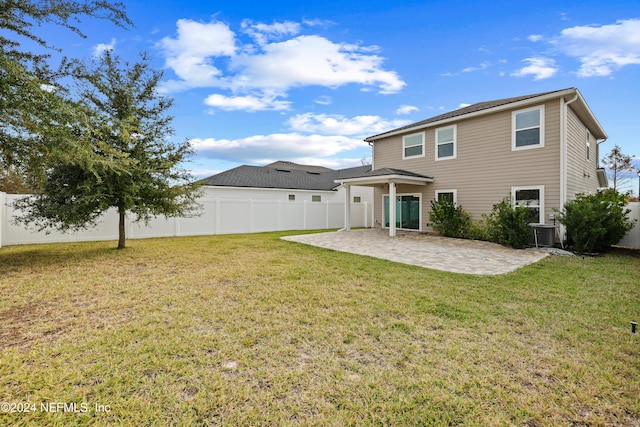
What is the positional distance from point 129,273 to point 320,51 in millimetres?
9537

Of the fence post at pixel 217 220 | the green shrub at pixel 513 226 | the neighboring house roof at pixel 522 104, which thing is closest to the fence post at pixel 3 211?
the fence post at pixel 217 220

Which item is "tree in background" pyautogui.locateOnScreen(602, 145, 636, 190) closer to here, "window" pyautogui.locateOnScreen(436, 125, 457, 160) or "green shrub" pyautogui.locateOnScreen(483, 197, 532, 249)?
"window" pyautogui.locateOnScreen(436, 125, 457, 160)

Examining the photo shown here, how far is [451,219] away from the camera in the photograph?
11.9 metres

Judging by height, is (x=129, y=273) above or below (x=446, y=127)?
below

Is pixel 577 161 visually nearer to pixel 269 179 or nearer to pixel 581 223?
pixel 581 223

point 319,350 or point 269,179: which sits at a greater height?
point 269,179

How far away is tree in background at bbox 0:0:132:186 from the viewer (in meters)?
4.96

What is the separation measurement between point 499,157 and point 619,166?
18.9 meters

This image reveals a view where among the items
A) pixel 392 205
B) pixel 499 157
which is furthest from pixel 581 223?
pixel 392 205

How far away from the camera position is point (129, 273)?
6.12 meters

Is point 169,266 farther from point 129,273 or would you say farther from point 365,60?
point 365,60

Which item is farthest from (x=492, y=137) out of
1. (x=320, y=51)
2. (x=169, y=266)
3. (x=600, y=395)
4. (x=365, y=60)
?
(x=169, y=266)

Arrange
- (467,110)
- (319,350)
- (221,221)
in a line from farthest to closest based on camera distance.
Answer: (221,221), (467,110), (319,350)

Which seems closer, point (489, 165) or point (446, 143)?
point (489, 165)
